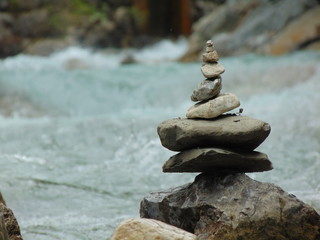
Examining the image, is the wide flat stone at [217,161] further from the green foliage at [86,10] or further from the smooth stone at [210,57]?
the green foliage at [86,10]

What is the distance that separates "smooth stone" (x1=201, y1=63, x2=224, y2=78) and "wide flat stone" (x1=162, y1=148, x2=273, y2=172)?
2.37 feet

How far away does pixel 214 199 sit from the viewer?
16.9 feet

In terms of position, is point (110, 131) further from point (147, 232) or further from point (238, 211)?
point (147, 232)

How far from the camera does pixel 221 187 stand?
525 cm

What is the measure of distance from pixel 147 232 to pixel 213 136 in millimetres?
1061

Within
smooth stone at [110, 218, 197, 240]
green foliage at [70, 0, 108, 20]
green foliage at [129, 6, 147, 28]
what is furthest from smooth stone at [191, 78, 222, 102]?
green foliage at [129, 6, 147, 28]

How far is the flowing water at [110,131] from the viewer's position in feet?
24.1

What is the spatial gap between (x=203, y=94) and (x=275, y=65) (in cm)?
966

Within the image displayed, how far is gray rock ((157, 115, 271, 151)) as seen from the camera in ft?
16.8

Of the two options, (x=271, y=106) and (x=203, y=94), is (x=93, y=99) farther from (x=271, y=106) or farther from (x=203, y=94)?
(x=203, y=94)

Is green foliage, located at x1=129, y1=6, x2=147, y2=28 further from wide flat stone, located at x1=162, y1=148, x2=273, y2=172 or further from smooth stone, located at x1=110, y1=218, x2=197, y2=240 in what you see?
smooth stone, located at x1=110, y1=218, x2=197, y2=240

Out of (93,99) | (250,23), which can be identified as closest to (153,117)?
(93,99)

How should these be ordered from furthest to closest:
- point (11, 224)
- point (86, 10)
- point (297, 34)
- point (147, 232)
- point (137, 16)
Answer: point (137, 16)
point (86, 10)
point (297, 34)
point (11, 224)
point (147, 232)

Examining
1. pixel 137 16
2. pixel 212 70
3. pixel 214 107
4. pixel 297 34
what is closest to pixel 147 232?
pixel 214 107
